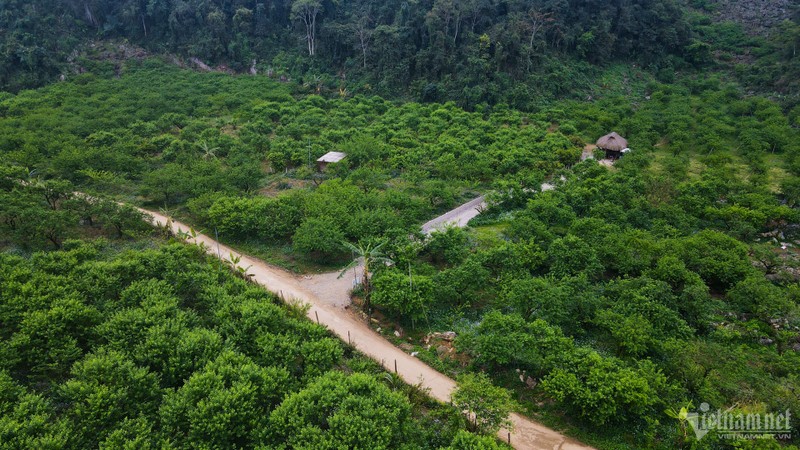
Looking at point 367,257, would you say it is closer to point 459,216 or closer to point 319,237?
point 319,237

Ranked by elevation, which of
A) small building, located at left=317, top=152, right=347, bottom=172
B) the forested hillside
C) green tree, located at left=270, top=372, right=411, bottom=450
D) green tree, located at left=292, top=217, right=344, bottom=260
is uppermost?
the forested hillside

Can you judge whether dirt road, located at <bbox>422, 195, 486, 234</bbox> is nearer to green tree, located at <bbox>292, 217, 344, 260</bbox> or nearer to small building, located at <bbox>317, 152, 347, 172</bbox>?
green tree, located at <bbox>292, 217, 344, 260</bbox>

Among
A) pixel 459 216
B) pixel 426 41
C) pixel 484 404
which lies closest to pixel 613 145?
pixel 459 216

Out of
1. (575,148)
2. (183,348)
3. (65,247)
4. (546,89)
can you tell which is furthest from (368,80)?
(183,348)

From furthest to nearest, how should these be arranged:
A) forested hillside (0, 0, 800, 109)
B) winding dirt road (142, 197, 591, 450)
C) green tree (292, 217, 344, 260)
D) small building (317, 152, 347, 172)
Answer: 1. forested hillside (0, 0, 800, 109)
2. small building (317, 152, 347, 172)
3. green tree (292, 217, 344, 260)
4. winding dirt road (142, 197, 591, 450)

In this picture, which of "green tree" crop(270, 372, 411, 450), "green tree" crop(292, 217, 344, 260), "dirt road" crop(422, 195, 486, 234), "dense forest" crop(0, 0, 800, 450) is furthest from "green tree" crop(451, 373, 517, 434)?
"dirt road" crop(422, 195, 486, 234)

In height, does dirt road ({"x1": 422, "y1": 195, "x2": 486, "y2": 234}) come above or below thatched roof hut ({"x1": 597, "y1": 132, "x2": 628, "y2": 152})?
below

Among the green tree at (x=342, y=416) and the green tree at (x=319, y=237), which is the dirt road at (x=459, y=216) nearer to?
the green tree at (x=319, y=237)
